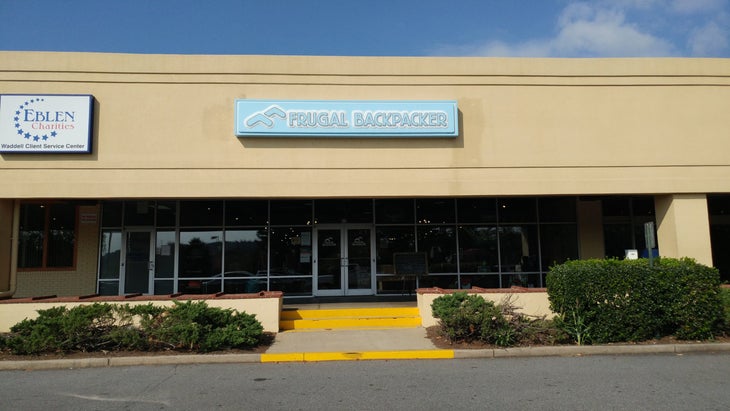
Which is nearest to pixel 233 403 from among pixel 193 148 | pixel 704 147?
pixel 193 148

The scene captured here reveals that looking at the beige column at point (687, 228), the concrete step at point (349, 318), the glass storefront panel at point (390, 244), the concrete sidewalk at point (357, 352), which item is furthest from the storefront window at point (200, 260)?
the beige column at point (687, 228)

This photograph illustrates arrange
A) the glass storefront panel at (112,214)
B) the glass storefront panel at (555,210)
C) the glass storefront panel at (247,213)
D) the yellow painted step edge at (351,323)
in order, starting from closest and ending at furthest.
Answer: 1. the yellow painted step edge at (351,323)
2. the glass storefront panel at (112,214)
3. the glass storefront panel at (247,213)
4. the glass storefront panel at (555,210)

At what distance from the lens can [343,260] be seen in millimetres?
16375

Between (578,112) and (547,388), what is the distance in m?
8.58

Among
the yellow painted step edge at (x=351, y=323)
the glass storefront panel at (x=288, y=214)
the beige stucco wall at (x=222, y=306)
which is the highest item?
the glass storefront panel at (x=288, y=214)

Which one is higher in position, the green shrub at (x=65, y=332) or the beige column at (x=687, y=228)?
the beige column at (x=687, y=228)

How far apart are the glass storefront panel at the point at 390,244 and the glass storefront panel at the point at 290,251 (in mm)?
2131

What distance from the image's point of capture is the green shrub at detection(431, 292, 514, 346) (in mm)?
10094

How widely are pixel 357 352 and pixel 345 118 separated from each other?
5.88m

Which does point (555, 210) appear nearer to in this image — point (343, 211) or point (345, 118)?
point (343, 211)

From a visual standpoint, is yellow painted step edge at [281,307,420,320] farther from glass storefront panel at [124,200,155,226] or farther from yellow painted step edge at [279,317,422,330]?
glass storefront panel at [124,200,155,226]

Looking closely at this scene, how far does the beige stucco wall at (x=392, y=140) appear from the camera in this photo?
12.9 metres

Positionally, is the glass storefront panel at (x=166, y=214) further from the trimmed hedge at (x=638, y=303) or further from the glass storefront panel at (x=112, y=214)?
the trimmed hedge at (x=638, y=303)

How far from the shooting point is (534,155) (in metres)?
13.6
